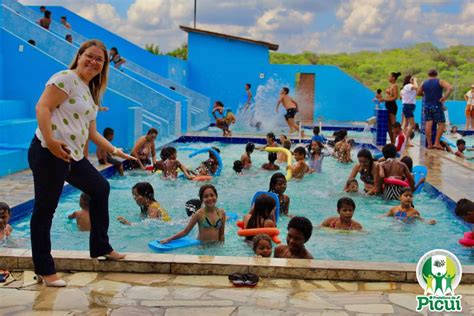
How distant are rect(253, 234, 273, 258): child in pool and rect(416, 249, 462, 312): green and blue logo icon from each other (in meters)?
1.42

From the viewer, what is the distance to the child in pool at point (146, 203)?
281 inches

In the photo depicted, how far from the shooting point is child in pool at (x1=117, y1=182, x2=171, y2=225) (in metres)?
7.14

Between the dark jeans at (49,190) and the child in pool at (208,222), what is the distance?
1535mm

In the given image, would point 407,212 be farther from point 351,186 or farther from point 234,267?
point 234,267

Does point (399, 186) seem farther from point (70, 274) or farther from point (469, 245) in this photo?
point (70, 274)

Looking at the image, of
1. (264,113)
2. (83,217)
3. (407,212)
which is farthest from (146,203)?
(264,113)

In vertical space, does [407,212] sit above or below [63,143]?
below

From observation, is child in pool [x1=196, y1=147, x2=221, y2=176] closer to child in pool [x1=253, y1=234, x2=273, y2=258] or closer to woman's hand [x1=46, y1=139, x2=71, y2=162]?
child in pool [x1=253, y1=234, x2=273, y2=258]

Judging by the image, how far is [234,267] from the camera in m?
4.53

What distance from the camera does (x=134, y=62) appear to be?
24047 mm

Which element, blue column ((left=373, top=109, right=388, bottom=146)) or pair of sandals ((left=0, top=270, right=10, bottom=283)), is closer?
pair of sandals ((left=0, top=270, right=10, bottom=283))

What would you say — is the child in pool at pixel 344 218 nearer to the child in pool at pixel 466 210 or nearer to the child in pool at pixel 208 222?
the child in pool at pixel 466 210

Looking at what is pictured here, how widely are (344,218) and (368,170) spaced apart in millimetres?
2401

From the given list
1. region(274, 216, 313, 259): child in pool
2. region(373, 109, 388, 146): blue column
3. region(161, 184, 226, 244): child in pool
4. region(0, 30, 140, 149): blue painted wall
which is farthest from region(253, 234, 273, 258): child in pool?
region(373, 109, 388, 146): blue column
